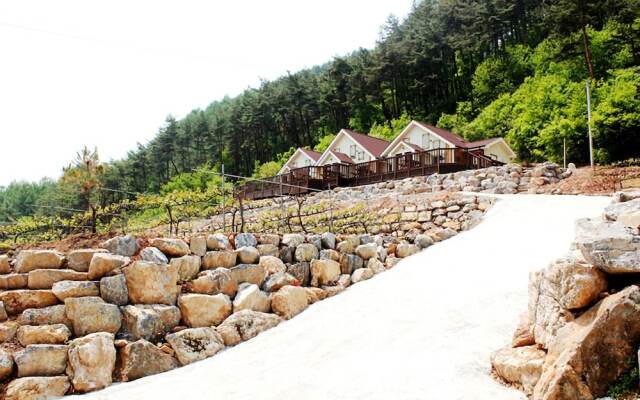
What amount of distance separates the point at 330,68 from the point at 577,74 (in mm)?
26301

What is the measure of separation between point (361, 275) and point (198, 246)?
325 cm

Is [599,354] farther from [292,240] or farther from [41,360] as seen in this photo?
[41,360]

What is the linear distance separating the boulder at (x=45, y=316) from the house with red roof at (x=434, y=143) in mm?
26599

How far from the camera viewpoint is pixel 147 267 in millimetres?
5691

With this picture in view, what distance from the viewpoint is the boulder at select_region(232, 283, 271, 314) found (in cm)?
628

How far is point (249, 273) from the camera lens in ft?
22.1

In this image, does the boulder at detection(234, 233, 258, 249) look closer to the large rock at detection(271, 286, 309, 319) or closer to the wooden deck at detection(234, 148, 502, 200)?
the large rock at detection(271, 286, 309, 319)

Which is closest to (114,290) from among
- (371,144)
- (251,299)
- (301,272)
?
(251,299)

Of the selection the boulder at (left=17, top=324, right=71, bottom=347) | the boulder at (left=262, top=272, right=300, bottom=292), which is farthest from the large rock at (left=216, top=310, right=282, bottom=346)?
the boulder at (left=17, top=324, right=71, bottom=347)

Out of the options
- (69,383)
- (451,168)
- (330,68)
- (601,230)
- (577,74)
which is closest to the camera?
(601,230)

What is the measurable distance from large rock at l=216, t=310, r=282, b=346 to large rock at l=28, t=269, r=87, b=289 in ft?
6.44

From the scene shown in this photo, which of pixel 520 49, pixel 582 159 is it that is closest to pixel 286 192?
pixel 582 159

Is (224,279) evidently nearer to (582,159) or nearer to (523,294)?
(523,294)

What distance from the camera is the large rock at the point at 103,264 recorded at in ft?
17.9
